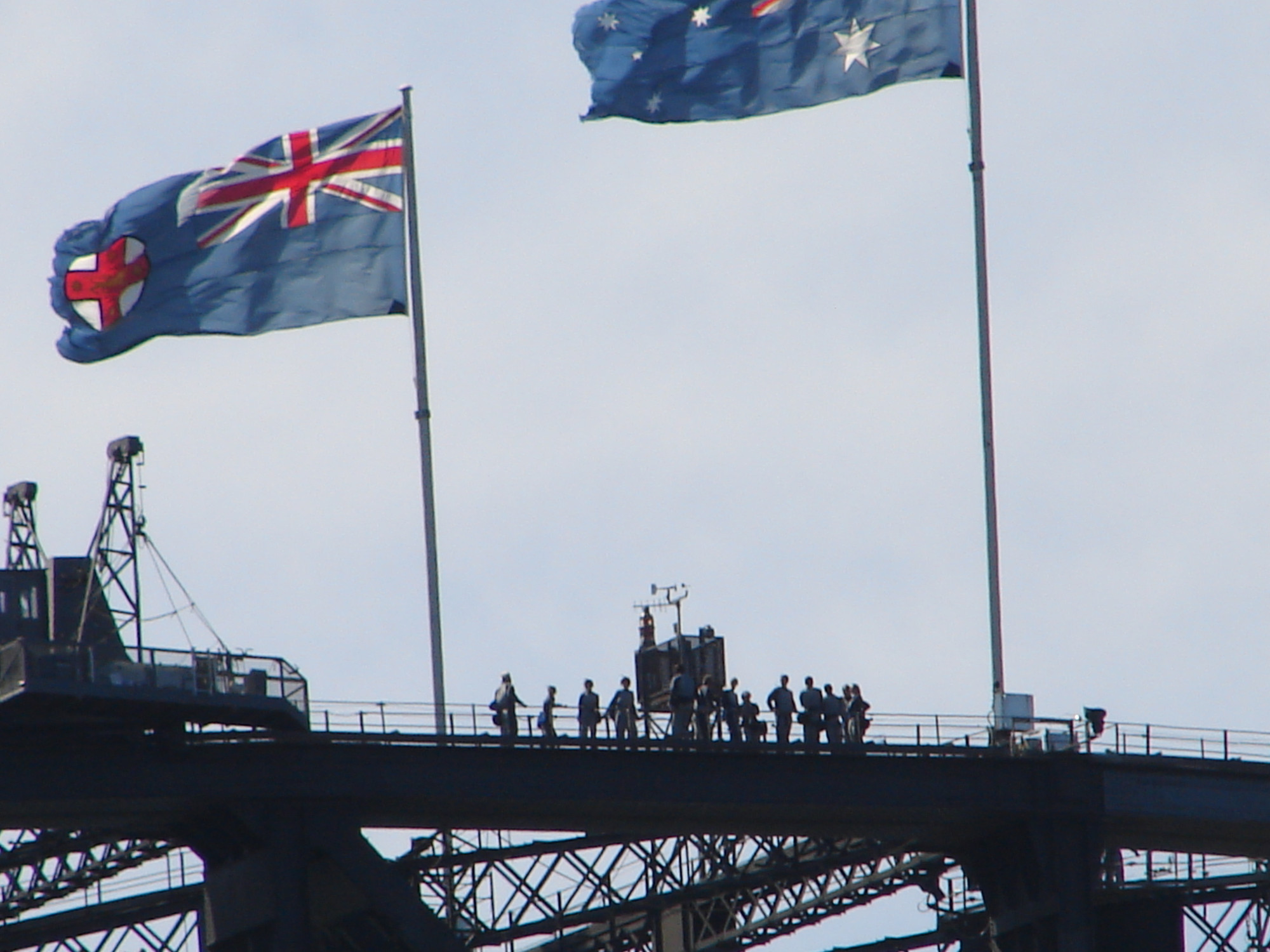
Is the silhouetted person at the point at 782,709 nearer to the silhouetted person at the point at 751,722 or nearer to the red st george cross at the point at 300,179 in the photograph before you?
the silhouetted person at the point at 751,722

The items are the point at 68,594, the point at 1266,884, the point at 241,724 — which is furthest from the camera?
the point at 1266,884

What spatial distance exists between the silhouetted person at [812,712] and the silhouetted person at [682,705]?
2452 millimetres

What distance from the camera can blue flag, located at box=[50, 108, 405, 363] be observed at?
207 ft

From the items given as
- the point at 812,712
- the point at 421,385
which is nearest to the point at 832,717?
the point at 812,712

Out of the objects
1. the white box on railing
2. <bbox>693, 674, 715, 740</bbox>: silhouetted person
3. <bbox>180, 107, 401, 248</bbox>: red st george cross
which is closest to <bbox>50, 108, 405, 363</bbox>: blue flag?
<bbox>180, 107, 401, 248</bbox>: red st george cross

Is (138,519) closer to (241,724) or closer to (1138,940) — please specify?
(241,724)

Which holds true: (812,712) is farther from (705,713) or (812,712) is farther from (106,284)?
(106,284)

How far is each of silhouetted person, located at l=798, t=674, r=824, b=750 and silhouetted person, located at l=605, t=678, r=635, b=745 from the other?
3.81m

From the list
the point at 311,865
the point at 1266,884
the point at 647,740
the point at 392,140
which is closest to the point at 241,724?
the point at 311,865

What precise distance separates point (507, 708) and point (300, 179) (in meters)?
12.9

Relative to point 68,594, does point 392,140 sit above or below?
above

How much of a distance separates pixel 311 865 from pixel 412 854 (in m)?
4.60

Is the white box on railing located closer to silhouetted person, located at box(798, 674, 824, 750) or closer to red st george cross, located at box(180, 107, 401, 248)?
silhouetted person, located at box(798, 674, 824, 750)

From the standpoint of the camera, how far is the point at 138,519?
67750 millimetres
